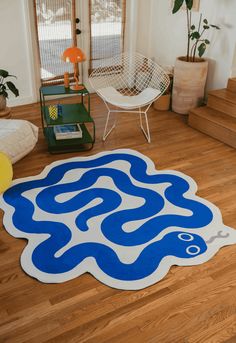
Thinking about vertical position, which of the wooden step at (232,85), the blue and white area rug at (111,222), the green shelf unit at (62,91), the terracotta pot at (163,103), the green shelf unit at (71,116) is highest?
the green shelf unit at (62,91)

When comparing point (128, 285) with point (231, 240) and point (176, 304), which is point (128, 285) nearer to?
point (176, 304)

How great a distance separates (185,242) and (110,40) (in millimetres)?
3720

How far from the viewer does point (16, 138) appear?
3.75 m

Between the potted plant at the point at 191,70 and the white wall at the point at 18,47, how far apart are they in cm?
190

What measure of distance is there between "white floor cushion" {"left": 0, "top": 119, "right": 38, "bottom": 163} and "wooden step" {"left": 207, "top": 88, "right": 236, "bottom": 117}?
2.25 metres

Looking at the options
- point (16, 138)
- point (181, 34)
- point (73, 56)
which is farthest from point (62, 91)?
point (181, 34)

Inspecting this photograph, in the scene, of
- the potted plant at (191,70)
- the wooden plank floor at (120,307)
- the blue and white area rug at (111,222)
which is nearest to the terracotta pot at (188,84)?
the potted plant at (191,70)

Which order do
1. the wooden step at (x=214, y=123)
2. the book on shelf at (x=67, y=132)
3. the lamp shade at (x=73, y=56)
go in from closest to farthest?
the lamp shade at (x=73, y=56), the book on shelf at (x=67, y=132), the wooden step at (x=214, y=123)

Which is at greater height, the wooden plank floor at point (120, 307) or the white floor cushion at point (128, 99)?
the white floor cushion at point (128, 99)

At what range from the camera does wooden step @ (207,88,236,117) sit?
4.54 meters

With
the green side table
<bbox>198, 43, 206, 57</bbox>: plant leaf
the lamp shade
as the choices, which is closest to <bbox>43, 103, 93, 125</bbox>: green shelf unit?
A: the green side table

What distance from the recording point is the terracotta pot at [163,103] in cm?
519

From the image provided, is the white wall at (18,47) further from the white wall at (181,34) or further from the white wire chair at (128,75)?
the white wall at (181,34)

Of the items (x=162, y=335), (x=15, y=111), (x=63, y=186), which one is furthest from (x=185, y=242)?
(x=15, y=111)
